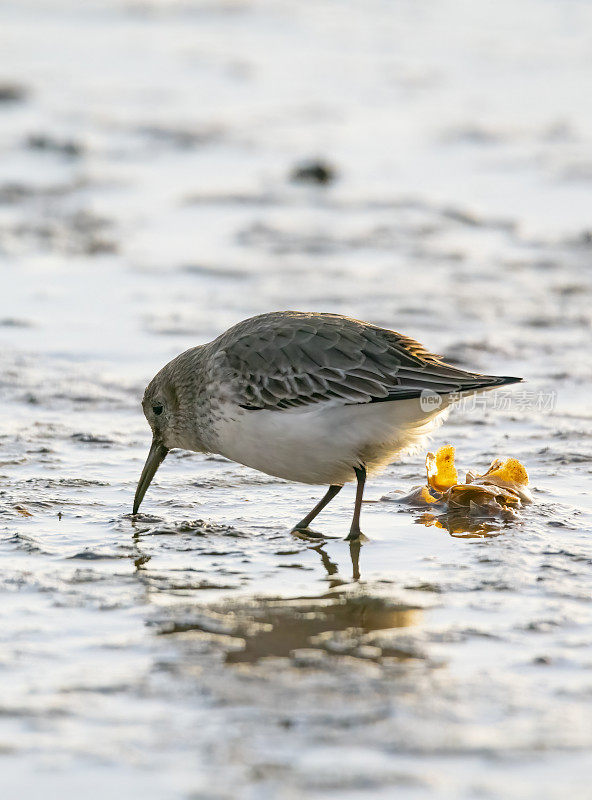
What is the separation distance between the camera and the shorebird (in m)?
6.29

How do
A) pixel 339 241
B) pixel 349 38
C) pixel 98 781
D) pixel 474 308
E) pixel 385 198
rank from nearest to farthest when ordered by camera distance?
1. pixel 98 781
2. pixel 474 308
3. pixel 339 241
4. pixel 385 198
5. pixel 349 38

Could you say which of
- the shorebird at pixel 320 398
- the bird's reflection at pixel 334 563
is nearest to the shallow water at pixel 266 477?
the bird's reflection at pixel 334 563

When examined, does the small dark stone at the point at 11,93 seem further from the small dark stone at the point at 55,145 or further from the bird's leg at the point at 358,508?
the bird's leg at the point at 358,508

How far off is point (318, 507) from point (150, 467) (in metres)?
0.98

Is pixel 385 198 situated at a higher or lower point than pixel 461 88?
lower

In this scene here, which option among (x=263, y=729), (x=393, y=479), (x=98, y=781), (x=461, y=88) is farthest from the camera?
(x=461, y=88)

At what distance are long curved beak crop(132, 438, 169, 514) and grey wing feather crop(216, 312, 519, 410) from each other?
27.8 inches

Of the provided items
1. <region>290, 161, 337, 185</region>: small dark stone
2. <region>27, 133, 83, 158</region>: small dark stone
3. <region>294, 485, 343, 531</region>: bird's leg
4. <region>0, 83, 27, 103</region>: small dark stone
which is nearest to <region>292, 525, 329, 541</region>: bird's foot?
<region>294, 485, 343, 531</region>: bird's leg

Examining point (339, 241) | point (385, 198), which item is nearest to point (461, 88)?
point (385, 198)

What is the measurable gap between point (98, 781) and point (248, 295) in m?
7.63

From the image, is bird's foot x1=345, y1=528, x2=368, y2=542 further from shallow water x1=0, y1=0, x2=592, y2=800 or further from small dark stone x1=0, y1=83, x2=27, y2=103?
small dark stone x1=0, y1=83, x2=27, y2=103

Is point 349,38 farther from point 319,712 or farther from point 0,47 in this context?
point 319,712

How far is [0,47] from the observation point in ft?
69.4

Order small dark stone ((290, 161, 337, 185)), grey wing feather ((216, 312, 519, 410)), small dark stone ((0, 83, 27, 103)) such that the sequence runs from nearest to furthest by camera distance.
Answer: grey wing feather ((216, 312, 519, 410)) < small dark stone ((290, 161, 337, 185)) < small dark stone ((0, 83, 27, 103))
